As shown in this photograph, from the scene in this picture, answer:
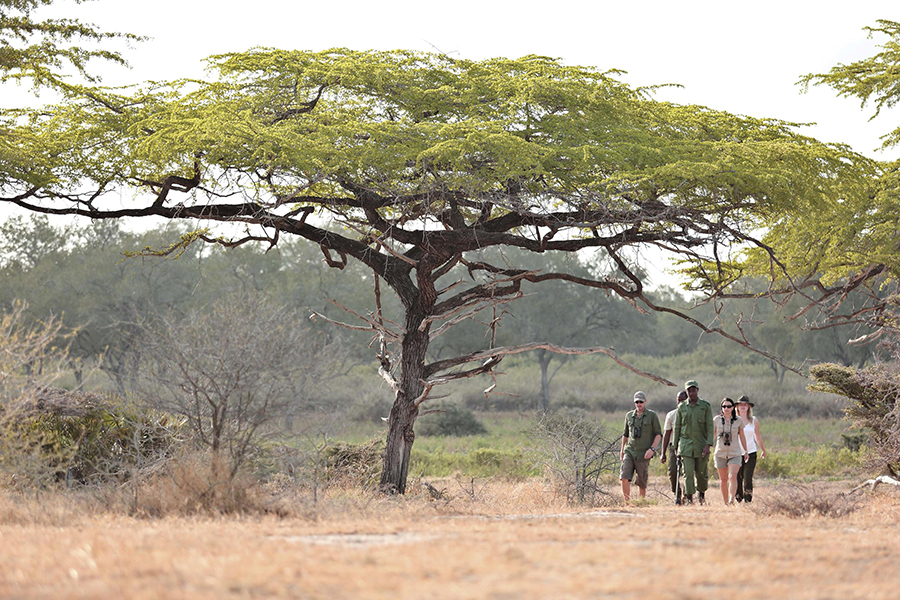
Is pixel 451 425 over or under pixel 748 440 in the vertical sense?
under

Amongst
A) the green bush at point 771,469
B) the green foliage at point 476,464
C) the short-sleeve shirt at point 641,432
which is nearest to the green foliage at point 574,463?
the short-sleeve shirt at point 641,432

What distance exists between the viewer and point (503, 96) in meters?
12.2

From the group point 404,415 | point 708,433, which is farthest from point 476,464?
point 708,433

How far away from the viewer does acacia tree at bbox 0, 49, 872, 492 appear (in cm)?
1126

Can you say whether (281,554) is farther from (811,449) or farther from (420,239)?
(811,449)

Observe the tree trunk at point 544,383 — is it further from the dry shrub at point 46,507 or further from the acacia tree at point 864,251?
the dry shrub at point 46,507

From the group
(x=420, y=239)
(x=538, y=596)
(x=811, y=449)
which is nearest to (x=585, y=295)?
(x=811, y=449)

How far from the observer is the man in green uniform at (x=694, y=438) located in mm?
11820

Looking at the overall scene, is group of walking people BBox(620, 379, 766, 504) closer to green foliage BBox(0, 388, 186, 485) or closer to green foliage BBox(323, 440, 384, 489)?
green foliage BBox(323, 440, 384, 489)

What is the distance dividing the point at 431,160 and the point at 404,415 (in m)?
4.39

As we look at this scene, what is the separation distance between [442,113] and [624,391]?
120ft

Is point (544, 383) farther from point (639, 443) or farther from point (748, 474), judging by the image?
point (748, 474)

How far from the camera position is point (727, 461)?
12.3 meters

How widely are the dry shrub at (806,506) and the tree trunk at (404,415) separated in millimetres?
5623
